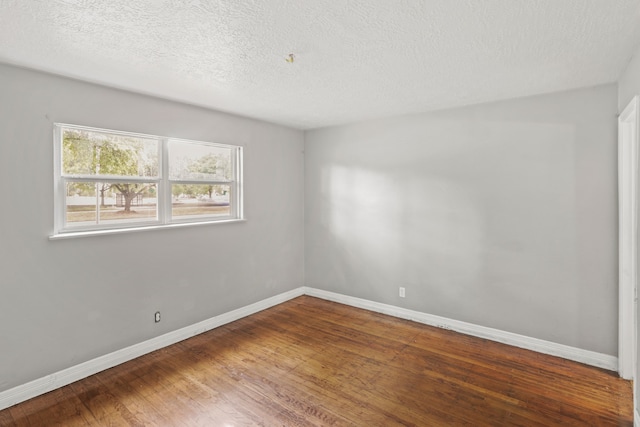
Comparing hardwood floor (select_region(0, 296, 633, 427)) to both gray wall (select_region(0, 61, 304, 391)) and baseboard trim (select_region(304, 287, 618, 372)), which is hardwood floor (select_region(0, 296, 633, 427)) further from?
gray wall (select_region(0, 61, 304, 391))

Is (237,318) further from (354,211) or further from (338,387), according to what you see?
(354,211)

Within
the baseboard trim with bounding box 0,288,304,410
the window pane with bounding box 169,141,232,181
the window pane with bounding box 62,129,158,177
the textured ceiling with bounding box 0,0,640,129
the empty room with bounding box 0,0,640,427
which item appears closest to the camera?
the textured ceiling with bounding box 0,0,640,129

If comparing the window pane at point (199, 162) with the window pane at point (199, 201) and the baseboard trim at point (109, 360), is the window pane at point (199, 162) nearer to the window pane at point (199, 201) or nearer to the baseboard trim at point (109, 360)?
the window pane at point (199, 201)

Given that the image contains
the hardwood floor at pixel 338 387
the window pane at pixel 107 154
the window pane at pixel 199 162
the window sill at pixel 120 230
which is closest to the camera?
the hardwood floor at pixel 338 387

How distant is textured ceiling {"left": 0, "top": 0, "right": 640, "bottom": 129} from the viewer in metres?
1.71

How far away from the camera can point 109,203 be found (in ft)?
9.95

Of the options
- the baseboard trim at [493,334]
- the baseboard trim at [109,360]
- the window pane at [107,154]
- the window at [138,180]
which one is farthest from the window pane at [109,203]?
the baseboard trim at [493,334]

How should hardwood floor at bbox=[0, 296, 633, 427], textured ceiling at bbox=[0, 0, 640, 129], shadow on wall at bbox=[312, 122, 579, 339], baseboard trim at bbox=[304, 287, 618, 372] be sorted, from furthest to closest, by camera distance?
1. shadow on wall at bbox=[312, 122, 579, 339]
2. baseboard trim at bbox=[304, 287, 618, 372]
3. hardwood floor at bbox=[0, 296, 633, 427]
4. textured ceiling at bbox=[0, 0, 640, 129]

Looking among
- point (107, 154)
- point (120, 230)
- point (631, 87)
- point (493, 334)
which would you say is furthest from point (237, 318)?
point (631, 87)

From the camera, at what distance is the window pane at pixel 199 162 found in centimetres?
353

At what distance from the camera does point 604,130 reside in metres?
2.87

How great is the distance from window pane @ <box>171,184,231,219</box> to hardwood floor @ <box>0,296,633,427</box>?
1389mm

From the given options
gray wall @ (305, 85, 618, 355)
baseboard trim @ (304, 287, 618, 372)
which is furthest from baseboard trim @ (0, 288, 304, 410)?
gray wall @ (305, 85, 618, 355)

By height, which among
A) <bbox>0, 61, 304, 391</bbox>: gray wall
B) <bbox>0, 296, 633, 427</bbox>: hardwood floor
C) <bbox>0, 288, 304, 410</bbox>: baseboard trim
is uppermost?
<bbox>0, 61, 304, 391</bbox>: gray wall
